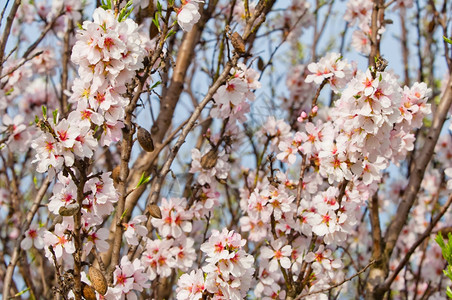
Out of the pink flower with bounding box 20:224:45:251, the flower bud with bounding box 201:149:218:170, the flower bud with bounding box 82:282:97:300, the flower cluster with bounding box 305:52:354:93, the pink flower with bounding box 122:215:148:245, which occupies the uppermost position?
the flower cluster with bounding box 305:52:354:93

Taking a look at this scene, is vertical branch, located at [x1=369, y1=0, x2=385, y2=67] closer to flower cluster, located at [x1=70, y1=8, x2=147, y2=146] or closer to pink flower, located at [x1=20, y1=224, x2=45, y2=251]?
flower cluster, located at [x1=70, y1=8, x2=147, y2=146]

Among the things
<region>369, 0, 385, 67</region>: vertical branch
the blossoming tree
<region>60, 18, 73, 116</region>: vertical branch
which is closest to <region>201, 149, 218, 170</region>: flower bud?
the blossoming tree

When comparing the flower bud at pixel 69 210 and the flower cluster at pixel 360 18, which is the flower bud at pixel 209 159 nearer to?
the flower bud at pixel 69 210

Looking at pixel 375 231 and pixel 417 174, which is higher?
pixel 417 174

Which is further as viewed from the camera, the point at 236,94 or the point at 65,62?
the point at 65,62

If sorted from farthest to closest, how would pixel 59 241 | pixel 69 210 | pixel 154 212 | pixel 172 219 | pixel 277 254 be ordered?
pixel 172 219 < pixel 277 254 < pixel 154 212 < pixel 59 241 < pixel 69 210

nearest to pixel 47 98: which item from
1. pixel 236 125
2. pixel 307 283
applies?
pixel 236 125

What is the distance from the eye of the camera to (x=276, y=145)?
3.01m

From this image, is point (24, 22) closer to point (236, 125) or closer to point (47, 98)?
point (47, 98)

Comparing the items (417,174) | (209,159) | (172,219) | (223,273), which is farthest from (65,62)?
(417,174)

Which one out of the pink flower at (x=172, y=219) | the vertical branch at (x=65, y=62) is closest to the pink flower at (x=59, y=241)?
the pink flower at (x=172, y=219)

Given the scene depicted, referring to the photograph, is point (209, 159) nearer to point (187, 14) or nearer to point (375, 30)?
point (187, 14)

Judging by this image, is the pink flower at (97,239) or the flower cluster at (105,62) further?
the pink flower at (97,239)

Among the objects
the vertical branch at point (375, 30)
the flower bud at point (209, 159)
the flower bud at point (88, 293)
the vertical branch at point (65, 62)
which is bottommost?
the flower bud at point (88, 293)
